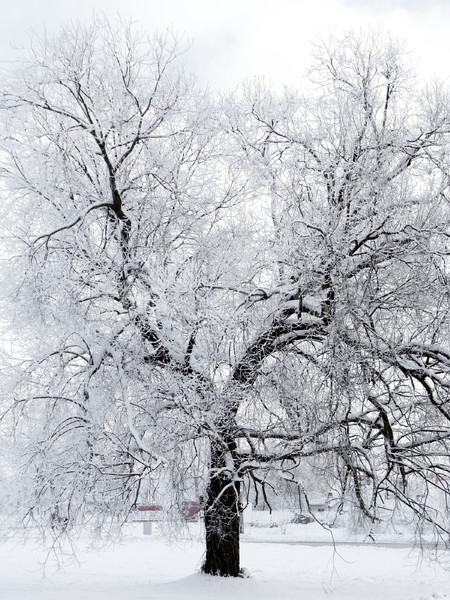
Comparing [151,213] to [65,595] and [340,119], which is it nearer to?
[340,119]

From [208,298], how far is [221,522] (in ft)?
12.3

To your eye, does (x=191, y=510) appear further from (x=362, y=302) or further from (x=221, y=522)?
(x=362, y=302)

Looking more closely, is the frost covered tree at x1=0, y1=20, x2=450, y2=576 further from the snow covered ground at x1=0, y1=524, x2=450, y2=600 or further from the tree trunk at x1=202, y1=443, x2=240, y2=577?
the snow covered ground at x1=0, y1=524, x2=450, y2=600

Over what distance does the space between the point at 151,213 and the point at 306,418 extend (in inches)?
166

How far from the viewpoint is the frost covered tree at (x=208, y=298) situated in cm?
906

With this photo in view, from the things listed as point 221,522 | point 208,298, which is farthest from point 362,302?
point 221,522

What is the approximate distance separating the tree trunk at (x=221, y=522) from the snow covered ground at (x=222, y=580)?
0.31 m

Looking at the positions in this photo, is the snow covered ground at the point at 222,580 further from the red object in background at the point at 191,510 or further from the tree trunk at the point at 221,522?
the red object in background at the point at 191,510

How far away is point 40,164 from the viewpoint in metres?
10.7

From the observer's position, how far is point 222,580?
439 inches

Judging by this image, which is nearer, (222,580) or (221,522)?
(221,522)

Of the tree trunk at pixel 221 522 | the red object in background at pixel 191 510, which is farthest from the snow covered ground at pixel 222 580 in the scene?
the red object in background at pixel 191 510

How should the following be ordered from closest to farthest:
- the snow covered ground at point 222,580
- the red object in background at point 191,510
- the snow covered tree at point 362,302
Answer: the snow covered tree at point 362,302
the red object in background at point 191,510
the snow covered ground at point 222,580

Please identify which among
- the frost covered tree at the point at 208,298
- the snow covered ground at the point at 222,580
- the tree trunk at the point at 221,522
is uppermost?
the frost covered tree at the point at 208,298
